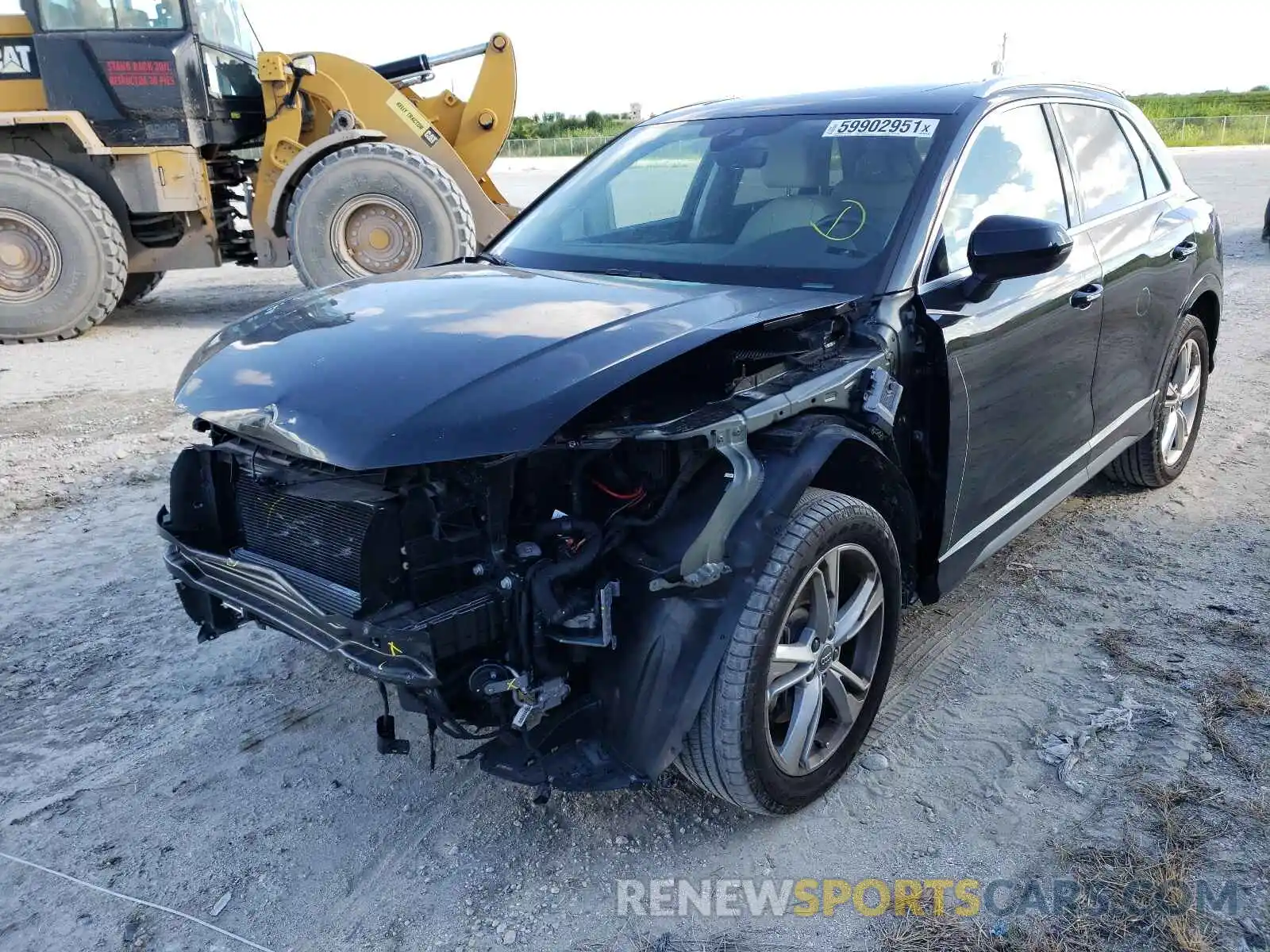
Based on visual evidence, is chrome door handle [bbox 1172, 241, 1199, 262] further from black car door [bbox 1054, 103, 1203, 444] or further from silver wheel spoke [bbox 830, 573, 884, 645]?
silver wheel spoke [bbox 830, 573, 884, 645]

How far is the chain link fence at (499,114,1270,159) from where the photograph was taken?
4059cm

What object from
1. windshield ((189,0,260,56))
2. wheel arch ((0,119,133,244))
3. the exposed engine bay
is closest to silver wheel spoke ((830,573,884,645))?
the exposed engine bay

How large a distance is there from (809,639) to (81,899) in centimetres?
193

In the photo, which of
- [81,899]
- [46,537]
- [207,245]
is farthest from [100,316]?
[81,899]

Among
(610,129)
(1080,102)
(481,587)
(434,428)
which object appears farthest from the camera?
(610,129)

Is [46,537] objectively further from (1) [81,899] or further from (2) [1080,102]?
(2) [1080,102]

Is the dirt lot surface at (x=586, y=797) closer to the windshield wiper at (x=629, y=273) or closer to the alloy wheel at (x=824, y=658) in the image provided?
the alloy wheel at (x=824, y=658)

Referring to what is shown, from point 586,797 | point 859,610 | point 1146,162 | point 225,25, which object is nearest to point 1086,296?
point 1146,162

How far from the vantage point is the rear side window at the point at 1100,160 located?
12.8 ft

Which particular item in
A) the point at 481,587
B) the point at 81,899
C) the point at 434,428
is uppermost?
the point at 434,428

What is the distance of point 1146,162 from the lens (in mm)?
4527

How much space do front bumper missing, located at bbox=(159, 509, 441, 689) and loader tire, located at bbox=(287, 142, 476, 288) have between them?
6237 mm

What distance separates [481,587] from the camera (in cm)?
239

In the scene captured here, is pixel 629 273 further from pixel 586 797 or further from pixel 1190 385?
pixel 1190 385
